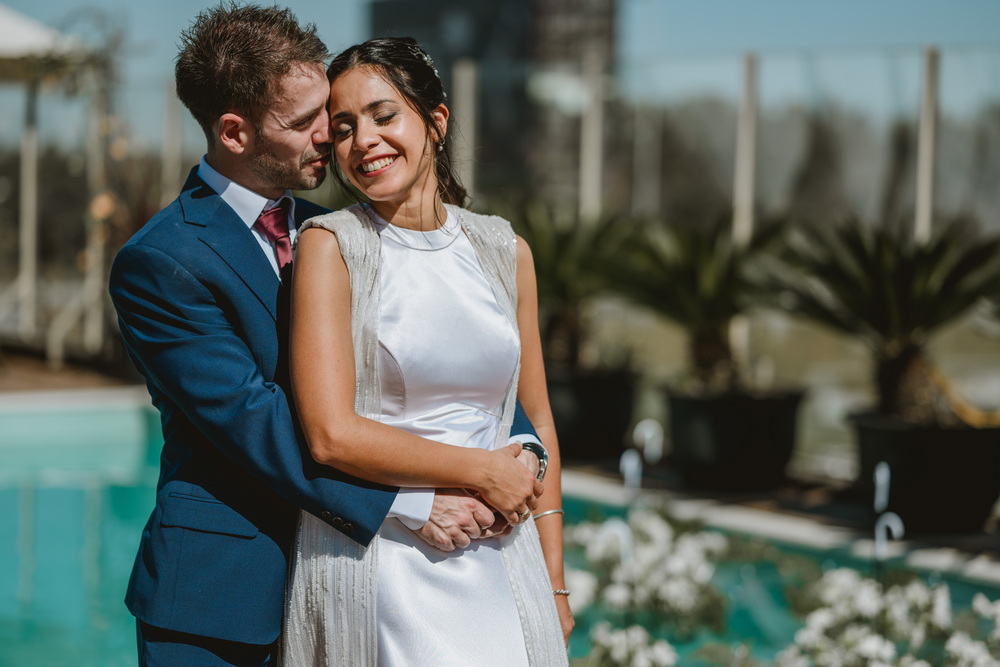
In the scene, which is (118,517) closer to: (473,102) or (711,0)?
(473,102)

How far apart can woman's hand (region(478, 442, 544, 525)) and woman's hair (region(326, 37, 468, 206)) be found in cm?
55

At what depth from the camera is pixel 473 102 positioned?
30.6 feet

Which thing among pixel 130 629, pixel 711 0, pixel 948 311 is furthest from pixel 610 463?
pixel 711 0

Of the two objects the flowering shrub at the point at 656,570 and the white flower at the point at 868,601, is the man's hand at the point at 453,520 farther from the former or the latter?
the white flower at the point at 868,601

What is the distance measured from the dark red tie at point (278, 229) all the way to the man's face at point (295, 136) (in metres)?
0.04

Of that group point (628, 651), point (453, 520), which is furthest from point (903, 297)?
point (453, 520)

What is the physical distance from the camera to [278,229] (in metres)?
1.90

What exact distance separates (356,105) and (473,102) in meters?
7.72

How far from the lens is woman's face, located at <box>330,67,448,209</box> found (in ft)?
5.77

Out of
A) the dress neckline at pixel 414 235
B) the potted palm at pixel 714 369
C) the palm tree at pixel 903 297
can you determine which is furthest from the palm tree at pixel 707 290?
the dress neckline at pixel 414 235

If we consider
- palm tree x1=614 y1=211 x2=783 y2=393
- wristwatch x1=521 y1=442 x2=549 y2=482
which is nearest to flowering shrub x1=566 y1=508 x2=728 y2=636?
palm tree x1=614 y1=211 x2=783 y2=393

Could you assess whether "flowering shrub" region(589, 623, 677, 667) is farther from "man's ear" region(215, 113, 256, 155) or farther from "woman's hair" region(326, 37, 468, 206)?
"man's ear" region(215, 113, 256, 155)

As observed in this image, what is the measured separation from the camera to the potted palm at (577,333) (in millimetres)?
7289

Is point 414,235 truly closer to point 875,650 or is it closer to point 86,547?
point 875,650
